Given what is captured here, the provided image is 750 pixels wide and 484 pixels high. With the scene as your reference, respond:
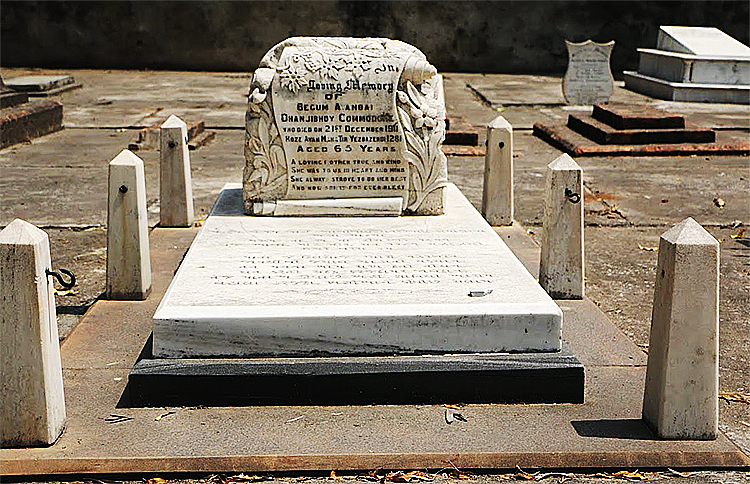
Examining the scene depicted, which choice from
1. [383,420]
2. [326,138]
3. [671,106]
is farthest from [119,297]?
[671,106]

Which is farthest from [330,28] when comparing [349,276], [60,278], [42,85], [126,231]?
[60,278]

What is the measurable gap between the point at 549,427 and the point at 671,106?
44.4 ft

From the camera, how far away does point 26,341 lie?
3734mm

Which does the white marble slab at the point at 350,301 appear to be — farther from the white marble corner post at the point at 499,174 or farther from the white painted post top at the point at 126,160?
the white marble corner post at the point at 499,174

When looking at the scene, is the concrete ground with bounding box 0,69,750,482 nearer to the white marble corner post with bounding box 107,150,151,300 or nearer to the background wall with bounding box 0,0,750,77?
the white marble corner post with bounding box 107,150,151,300

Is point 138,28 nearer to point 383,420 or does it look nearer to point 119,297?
point 119,297

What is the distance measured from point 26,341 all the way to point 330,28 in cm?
1898

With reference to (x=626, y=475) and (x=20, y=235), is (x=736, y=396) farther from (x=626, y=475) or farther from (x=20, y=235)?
(x=20, y=235)

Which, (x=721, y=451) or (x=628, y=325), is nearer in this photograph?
(x=721, y=451)

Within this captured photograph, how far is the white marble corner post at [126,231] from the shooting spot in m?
5.61

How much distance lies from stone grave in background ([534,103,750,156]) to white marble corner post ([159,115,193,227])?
5826 mm

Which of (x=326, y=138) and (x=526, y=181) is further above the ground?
(x=326, y=138)

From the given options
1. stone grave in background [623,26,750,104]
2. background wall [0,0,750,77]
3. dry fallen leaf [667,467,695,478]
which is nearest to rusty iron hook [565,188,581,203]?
dry fallen leaf [667,467,695,478]

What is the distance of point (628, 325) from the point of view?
567 centimetres
